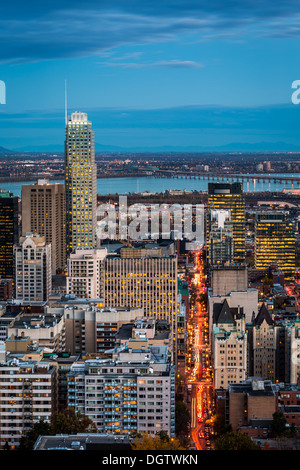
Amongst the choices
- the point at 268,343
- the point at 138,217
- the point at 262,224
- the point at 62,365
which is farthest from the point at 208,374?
the point at 138,217

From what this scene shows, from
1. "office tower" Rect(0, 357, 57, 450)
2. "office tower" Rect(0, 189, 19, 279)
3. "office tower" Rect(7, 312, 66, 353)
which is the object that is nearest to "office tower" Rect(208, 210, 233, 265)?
"office tower" Rect(0, 189, 19, 279)

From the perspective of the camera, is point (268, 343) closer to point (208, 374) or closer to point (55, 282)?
point (208, 374)

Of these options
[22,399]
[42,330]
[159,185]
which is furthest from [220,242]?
[159,185]

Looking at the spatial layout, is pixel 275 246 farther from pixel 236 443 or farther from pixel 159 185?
pixel 159 185

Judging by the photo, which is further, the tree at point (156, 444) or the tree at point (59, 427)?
the tree at point (59, 427)

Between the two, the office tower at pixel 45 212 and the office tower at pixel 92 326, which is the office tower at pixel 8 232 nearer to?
the office tower at pixel 45 212

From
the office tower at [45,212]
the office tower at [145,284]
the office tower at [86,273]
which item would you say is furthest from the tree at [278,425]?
the office tower at [45,212]

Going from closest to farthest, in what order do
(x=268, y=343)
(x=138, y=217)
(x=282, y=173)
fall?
(x=268, y=343)
(x=138, y=217)
(x=282, y=173)
